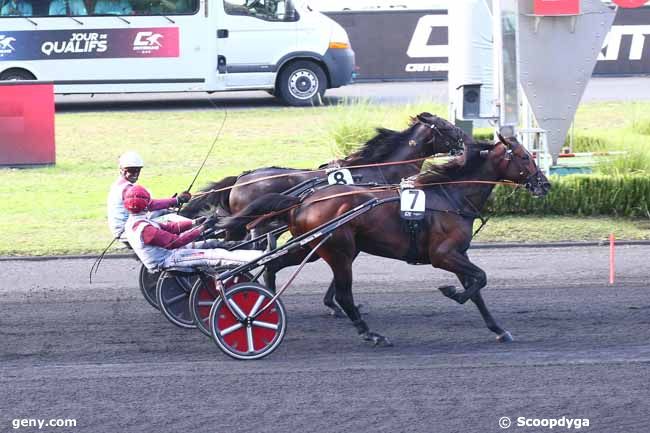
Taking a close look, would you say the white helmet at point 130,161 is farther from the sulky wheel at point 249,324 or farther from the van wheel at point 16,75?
the van wheel at point 16,75

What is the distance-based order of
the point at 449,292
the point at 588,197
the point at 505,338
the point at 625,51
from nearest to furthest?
the point at 449,292 → the point at 505,338 → the point at 588,197 → the point at 625,51

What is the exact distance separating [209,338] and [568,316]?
289 cm

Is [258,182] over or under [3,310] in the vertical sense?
over

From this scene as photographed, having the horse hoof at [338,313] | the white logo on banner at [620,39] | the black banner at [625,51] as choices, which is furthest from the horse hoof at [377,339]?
the black banner at [625,51]

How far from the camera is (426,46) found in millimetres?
25562

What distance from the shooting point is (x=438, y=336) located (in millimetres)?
8375

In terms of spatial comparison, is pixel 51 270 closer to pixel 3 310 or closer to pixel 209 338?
pixel 3 310

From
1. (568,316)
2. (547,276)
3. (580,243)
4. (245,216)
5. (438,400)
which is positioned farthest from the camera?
(580,243)

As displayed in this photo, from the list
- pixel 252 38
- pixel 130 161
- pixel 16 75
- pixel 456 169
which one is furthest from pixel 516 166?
pixel 16 75

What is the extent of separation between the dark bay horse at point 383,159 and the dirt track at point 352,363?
104cm

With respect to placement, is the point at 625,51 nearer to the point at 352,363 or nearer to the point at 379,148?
the point at 379,148

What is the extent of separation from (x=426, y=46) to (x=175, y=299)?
1782cm

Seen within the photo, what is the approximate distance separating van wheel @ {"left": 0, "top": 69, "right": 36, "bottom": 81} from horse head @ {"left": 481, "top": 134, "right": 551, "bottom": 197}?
14.5 m

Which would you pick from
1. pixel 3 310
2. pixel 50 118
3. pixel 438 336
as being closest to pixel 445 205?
pixel 438 336
